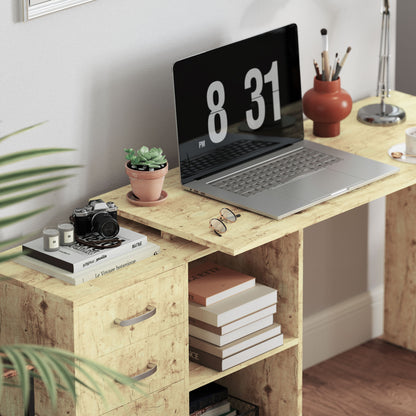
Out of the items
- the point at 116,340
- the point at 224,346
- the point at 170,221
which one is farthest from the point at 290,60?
the point at 116,340

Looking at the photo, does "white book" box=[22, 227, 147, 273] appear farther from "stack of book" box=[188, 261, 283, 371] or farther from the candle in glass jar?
"stack of book" box=[188, 261, 283, 371]

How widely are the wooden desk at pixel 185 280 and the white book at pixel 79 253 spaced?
42mm

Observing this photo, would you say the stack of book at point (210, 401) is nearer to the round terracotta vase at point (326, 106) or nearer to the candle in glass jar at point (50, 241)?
the candle in glass jar at point (50, 241)

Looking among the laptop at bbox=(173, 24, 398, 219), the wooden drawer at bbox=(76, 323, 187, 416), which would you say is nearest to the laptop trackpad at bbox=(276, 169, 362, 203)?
the laptop at bbox=(173, 24, 398, 219)

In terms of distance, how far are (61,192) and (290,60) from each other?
29.5 inches

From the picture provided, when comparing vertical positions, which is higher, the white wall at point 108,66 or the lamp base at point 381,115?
the white wall at point 108,66

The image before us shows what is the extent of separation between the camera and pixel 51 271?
213 cm

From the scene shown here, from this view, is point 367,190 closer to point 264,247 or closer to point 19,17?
point 264,247

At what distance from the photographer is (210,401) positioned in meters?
2.67

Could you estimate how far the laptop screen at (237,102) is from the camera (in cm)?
246

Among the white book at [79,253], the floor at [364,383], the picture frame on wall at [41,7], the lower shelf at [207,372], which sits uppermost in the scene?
the picture frame on wall at [41,7]

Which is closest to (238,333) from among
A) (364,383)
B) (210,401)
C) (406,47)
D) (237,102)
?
(210,401)

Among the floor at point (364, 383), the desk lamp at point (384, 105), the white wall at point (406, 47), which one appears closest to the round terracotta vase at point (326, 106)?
the desk lamp at point (384, 105)

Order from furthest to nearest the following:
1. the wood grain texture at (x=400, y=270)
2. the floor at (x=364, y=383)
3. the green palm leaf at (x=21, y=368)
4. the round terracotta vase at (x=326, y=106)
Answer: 1. the wood grain texture at (x=400, y=270)
2. the floor at (x=364, y=383)
3. the round terracotta vase at (x=326, y=106)
4. the green palm leaf at (x=21, y=368)
